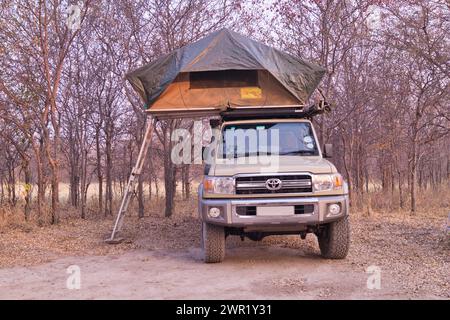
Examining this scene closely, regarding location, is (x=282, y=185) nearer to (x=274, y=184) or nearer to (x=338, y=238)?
(x=274, y=184)

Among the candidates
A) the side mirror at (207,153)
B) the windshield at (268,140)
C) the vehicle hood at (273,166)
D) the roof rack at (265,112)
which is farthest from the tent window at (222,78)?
the vehicle hood at (273,166)

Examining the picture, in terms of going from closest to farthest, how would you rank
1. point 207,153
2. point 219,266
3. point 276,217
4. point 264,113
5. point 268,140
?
1. point 276,217
2. point 219,266
3. point 268,140
4. point 207,153
5. point 264,113

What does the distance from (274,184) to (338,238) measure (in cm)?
124

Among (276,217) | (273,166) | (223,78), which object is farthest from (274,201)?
(223,78)

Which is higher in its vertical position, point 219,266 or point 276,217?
point 276,217

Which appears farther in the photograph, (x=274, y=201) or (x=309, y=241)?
(x=309, y=241)

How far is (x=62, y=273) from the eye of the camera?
6148 millimetres

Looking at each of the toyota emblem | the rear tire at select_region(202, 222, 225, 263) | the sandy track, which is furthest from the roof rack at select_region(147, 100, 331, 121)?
the sandy track

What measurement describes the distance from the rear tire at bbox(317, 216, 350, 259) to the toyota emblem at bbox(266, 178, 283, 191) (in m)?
1.02

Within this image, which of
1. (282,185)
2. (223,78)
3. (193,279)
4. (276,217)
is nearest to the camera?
(193,279)

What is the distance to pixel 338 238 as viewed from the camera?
6.52m

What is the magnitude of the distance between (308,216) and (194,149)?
27.7 feet

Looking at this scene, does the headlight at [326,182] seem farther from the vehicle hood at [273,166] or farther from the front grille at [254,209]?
the front grille at [254,209]

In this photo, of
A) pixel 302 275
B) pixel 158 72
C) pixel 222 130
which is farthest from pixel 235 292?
pixel 158 72
